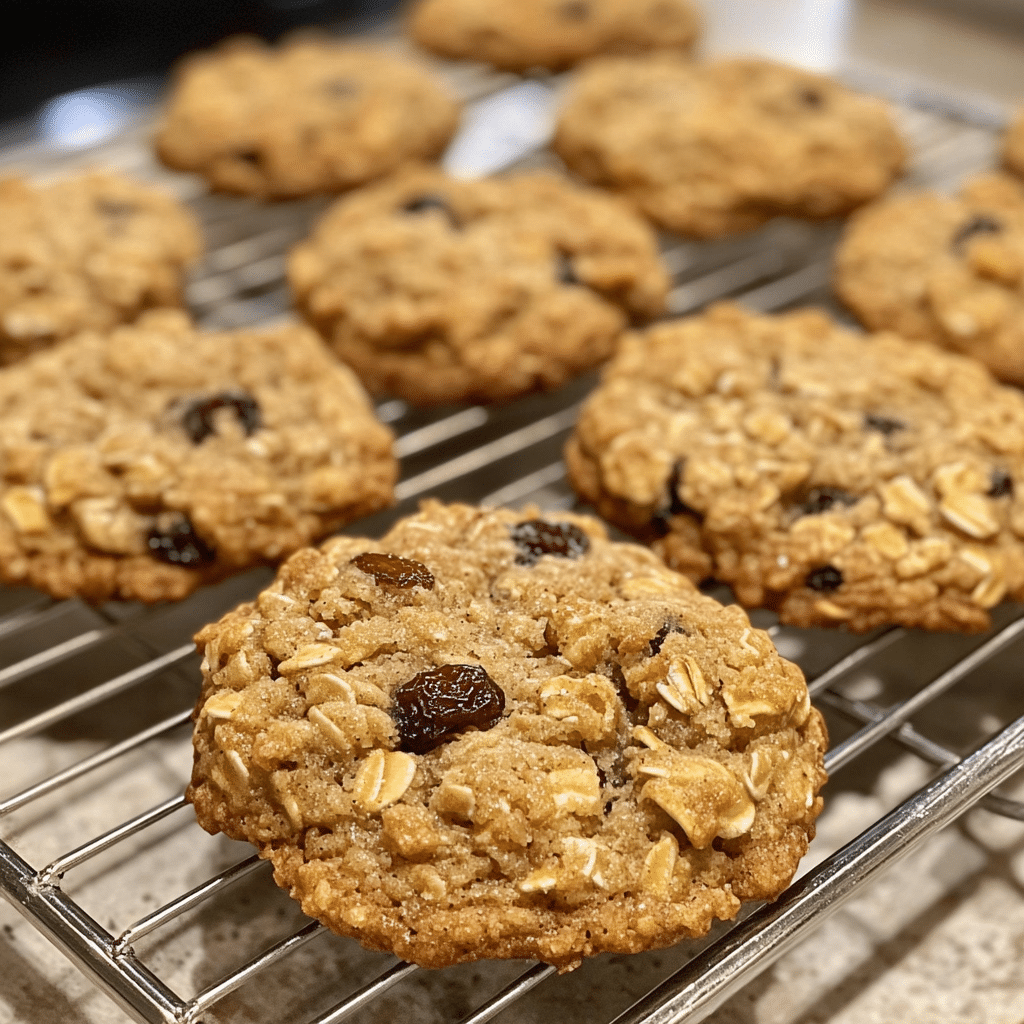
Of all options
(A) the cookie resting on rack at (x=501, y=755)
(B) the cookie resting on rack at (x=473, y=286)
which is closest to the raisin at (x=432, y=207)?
(B) the cookie resting on rack at (x=473, y=286)

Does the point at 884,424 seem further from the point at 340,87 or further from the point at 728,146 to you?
the point at 340,87

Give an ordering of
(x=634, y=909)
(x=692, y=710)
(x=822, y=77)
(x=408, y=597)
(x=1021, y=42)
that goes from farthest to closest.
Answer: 1. (x=1021, y=42)
2. (x=822, y=77)
3. (x=408, y=597)
4. (x=692, y=710)
5. (x=634, y=909)

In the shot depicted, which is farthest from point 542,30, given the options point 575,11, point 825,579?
point 825,579

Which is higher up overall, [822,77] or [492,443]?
[822,77]

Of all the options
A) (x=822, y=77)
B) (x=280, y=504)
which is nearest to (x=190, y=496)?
(x=280, y=504)

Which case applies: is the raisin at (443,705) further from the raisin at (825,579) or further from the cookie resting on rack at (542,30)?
the cookie resting on rack at (542,30)

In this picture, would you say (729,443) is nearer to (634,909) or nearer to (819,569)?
(819,569)

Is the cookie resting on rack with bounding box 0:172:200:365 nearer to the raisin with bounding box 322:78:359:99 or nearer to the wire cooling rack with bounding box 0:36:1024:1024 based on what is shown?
the wire cooling rack with bounding box 0:36:1024:1024
